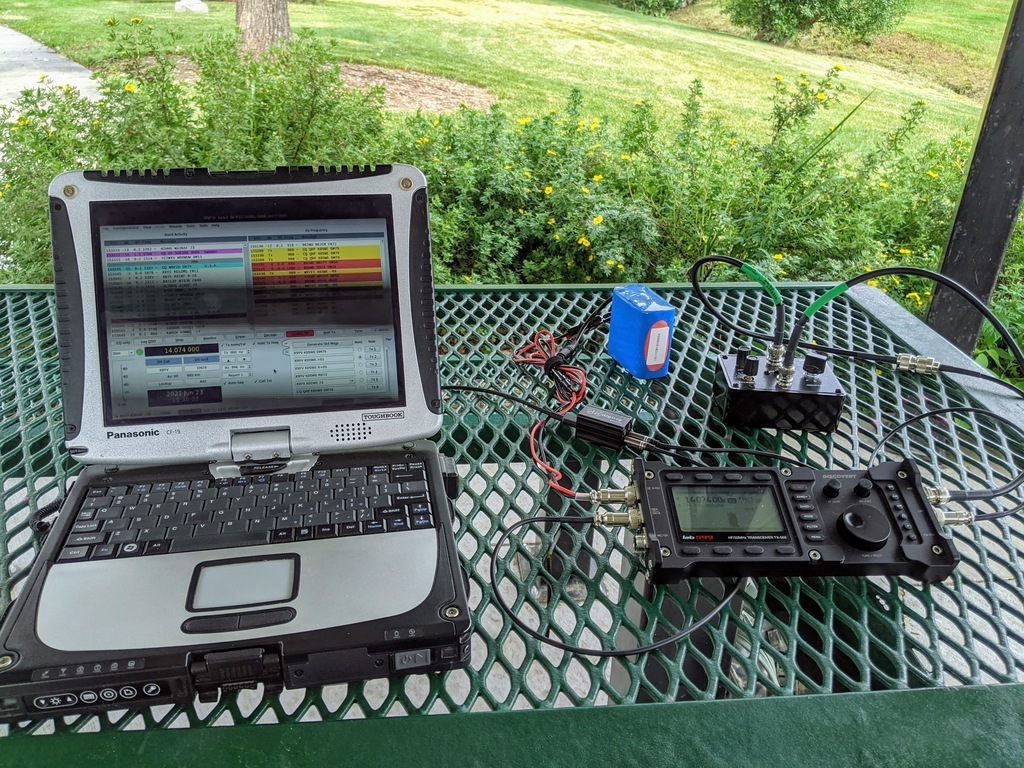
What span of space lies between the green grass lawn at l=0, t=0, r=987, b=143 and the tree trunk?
2.47 feet

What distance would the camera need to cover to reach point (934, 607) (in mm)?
689

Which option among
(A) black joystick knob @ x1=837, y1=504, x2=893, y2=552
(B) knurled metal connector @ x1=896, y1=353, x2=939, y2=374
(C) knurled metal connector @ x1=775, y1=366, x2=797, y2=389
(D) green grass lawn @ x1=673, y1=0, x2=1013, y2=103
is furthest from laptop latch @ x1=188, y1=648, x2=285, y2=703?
(D) green grass lawn @ x1=673, y1=0, x2=1013, y2=103

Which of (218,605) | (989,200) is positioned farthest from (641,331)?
(989,200)

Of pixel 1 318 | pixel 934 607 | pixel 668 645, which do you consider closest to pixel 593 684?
pixel 668 645

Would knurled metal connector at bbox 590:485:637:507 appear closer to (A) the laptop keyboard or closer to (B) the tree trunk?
(A) the laptop keyboard

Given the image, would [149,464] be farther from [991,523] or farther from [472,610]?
[991,523]

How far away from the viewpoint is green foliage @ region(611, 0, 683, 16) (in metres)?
5.09

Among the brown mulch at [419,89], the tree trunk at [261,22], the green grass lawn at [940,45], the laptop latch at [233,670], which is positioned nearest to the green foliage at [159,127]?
the tree trunk at [261,22]

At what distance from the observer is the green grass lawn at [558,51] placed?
4207 millimetres

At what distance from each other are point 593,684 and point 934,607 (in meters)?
0.35

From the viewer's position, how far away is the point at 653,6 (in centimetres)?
526

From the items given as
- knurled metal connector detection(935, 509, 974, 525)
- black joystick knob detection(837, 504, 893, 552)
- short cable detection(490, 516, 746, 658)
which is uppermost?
black joystick knob detection(837, 504, 893, 552)

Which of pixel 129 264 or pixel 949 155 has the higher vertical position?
pixel 129 264

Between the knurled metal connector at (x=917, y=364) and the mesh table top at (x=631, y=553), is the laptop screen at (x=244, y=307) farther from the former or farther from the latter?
the knurled metal connector at (x=917, y=364)
